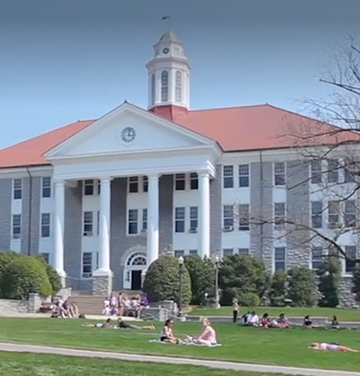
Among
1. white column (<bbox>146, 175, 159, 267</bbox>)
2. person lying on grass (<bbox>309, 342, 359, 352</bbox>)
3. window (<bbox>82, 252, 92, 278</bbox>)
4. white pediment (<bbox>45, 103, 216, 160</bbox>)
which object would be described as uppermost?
white pediment (<bbox>45, 103, 216, 160</bbox>)

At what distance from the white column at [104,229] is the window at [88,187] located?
3.45 meters

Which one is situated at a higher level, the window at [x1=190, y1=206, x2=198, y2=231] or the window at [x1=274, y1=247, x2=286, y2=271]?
the window at [x1=190, y1=206, x2=198, y2=231]

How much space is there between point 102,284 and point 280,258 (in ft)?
38.6

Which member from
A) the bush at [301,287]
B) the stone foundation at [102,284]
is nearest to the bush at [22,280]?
the stone foundation at [102,284]

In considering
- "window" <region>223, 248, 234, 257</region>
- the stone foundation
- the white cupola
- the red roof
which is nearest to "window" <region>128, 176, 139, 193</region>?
the red roof

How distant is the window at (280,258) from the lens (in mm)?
51469

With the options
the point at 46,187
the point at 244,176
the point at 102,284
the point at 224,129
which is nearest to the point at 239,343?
the point at 102,284

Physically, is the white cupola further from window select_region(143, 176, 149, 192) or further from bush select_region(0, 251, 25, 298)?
bush select_region(0, 251, 25, 298)

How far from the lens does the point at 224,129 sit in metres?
57.0

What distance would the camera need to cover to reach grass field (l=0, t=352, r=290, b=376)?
15.9 metres

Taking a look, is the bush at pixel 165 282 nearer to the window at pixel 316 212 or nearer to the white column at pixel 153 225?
the white column at pixel 153 225

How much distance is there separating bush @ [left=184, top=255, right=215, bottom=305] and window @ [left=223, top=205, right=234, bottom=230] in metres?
5.33

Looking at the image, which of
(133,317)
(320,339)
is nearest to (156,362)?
(320,339)

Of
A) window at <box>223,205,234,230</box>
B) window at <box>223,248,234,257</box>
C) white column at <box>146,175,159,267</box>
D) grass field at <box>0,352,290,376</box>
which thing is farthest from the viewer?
window at <box>223,205,234,230</box>
